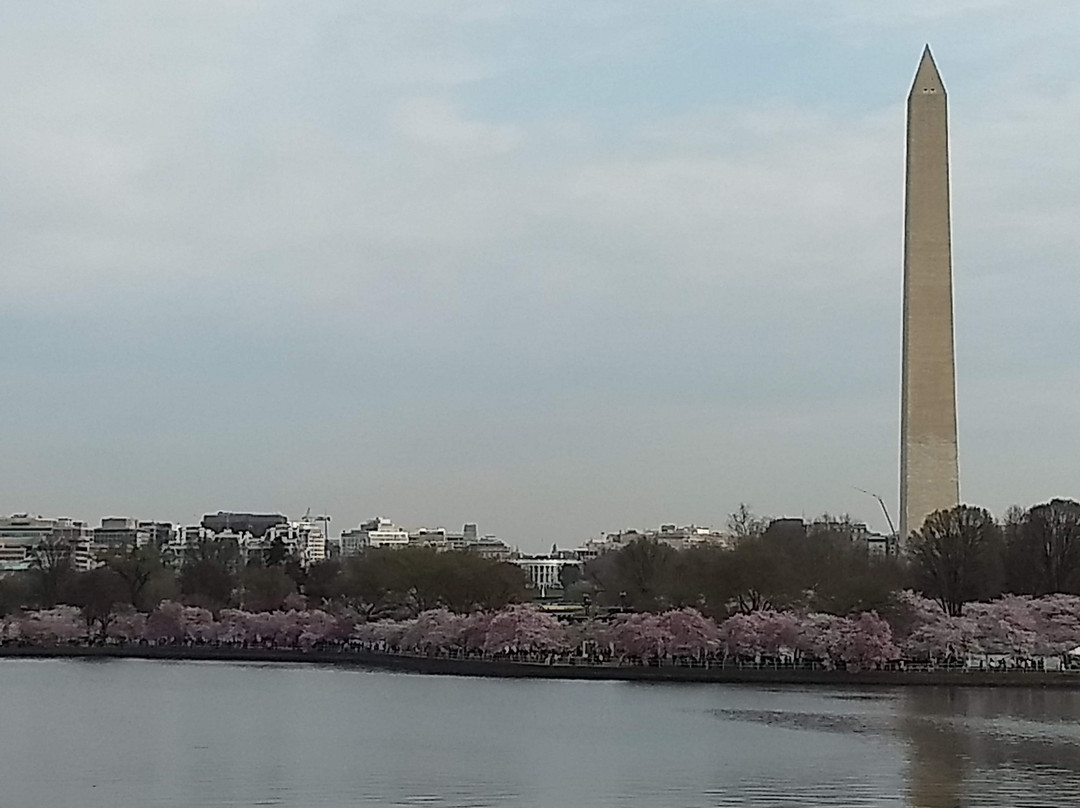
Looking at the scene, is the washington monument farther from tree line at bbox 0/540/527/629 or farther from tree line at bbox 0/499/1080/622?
tree line at bbox 0/540/527/629

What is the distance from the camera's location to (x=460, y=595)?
157ft

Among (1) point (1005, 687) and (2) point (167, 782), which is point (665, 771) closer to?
(2) point (167, 782)

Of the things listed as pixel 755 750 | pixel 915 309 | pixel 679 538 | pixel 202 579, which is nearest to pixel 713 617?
pixel 915 309

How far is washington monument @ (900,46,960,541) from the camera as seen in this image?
36719mm

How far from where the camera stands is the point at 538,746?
21.4m

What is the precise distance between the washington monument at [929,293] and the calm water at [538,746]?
7185 millimetres

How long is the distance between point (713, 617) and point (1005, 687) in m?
8.46

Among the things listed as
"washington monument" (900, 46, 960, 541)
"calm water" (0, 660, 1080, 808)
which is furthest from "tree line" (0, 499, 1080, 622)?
"calm water" (0, 660, 1080, 808)

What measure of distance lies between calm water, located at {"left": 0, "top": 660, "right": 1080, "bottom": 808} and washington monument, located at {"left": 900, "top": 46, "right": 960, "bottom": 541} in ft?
23.6

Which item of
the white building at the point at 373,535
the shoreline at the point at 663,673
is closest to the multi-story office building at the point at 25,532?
the white building at the point at 373,535

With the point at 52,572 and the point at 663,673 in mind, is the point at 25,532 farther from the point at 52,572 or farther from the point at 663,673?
the point at 663,673

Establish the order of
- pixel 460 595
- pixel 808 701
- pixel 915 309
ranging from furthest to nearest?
pixel 460 595
pixel 915 309
pixel 808 701

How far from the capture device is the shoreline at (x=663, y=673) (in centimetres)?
3294

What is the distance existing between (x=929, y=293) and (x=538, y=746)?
18.8 metres
